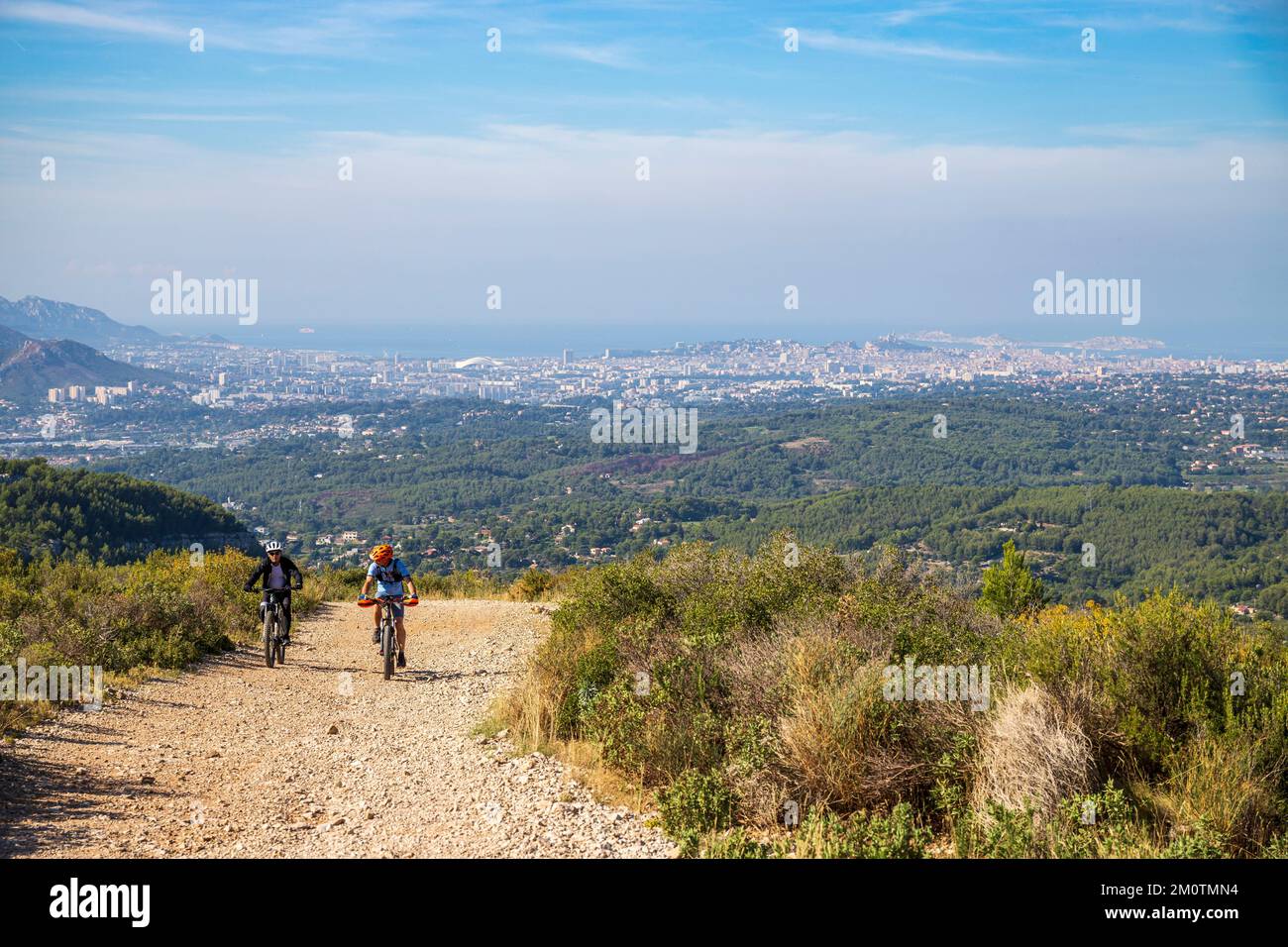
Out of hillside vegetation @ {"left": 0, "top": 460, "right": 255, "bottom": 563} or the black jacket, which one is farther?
hillside vegetation @ {"left": 0, "top": 460, "right": 255, "bottom": 563}

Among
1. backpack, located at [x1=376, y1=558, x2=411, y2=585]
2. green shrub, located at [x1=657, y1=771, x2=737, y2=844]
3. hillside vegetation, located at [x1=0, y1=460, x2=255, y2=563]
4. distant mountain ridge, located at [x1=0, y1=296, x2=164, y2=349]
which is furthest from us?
distant mountain ridge, located at [x1=0, y1=296, x2=164, y2=349]

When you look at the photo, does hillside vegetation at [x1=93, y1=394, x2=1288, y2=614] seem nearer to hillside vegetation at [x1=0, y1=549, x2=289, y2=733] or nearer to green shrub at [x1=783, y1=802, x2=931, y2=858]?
green shrub at [x1=783, y1=802, x2=931, y2=858]

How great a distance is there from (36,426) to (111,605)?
83.7m

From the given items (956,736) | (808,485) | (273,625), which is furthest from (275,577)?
(808,485)

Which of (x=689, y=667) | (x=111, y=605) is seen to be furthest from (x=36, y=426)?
(x=689, y=667)

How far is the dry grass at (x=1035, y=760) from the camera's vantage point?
482cm

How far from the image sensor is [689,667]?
6828 millimetres

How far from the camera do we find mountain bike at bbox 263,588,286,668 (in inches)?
429

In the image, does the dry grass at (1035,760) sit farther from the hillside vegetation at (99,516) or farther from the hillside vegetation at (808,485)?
the hillside vegetation at (99,516)

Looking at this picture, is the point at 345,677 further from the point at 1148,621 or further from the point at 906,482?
the point at 906,482

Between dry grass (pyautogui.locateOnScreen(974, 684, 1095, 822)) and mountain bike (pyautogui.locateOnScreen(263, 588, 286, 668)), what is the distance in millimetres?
8423

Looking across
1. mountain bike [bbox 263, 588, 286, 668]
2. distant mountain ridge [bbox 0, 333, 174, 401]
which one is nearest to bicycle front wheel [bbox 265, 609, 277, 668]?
mountain bike [bbox 263, 588, 286, 668]

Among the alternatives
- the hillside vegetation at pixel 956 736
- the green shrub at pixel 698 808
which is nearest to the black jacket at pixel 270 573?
the hillside vegetation at pixel 956 736
